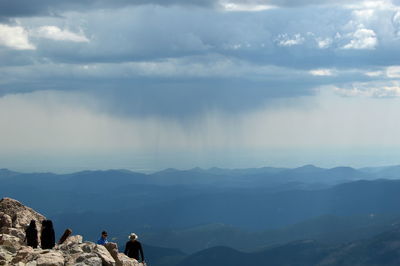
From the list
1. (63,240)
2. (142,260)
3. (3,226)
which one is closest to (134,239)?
(142,260)

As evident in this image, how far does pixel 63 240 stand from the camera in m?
54.8

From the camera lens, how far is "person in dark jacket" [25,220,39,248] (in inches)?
1966

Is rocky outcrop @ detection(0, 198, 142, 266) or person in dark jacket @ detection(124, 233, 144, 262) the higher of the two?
rocky outcrop @ detection(0, 198, 142, 266)

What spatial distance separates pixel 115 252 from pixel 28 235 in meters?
8.82

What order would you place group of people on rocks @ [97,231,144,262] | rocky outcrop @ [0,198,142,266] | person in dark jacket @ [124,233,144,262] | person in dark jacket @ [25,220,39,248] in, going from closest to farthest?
1. rocky outcrop @ [0,198,142,266]
2. group of people on rocks @ [97,231,144,262]
3. person in dark jacket @ [124,233,144,262]
4. person in dark jacket @ [25,220,39,248]

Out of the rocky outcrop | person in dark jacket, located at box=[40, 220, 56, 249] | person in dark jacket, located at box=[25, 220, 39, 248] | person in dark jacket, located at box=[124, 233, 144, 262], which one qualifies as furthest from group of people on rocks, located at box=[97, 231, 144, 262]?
person in dark jacket, located at box=[25, 220, 39, 248]

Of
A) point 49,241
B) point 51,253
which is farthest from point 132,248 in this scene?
point 51,253

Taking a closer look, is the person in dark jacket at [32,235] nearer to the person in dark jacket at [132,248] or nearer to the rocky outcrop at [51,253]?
Answer: the rocky outcrop at [51,253]

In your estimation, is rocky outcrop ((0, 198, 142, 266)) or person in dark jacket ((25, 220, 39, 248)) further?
person in dark jacket ((25, 220, 39, 248))

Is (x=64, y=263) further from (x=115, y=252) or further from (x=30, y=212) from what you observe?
(x=30, y=212)

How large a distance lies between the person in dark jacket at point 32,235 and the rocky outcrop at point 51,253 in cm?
77

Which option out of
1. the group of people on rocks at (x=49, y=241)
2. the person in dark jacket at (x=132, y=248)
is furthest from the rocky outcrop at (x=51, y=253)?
the person in dark jacket at (x=132, y=248)

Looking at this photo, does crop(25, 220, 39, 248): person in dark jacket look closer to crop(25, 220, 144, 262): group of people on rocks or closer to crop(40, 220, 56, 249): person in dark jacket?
crop(25, 220, 144, 262): group of people on rocks

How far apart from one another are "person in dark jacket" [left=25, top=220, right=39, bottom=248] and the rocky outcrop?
0.77 m
